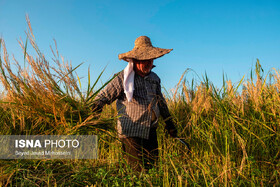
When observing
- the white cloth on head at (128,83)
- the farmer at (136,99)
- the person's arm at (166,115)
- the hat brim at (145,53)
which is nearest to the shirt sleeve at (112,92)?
the farmer at (136,99)

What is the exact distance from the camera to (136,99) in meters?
2.85

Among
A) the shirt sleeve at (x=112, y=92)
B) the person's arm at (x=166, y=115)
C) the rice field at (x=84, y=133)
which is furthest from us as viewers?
the person's arm at (x=166, y=115)

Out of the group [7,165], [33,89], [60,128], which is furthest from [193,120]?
[7,165]

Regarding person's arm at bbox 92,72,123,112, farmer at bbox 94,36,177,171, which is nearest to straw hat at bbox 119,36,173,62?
farmer at bbox 94,36,177,171

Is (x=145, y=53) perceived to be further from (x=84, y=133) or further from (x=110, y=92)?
(x=84, y=133)

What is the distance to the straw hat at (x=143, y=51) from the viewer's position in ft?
8.90

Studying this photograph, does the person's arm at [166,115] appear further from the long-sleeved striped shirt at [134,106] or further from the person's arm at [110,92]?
the person's arm at [110,92]

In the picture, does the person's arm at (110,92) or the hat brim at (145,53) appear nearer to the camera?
the person's arm at (110,92)

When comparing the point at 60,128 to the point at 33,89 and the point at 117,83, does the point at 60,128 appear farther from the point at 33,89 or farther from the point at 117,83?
the point at 117,83

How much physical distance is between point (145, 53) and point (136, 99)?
0.59 metres

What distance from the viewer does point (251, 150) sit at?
2688mm

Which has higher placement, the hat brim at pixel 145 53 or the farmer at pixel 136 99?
the hat brim at pixel 145 53

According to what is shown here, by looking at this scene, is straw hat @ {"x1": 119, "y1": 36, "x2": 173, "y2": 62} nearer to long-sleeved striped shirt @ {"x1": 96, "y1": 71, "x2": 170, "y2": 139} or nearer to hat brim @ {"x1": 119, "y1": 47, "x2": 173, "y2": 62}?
hat brim @ {"x1": 119, "y1": 47, "x2": 173, "y2": 62}

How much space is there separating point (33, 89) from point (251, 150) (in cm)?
258
